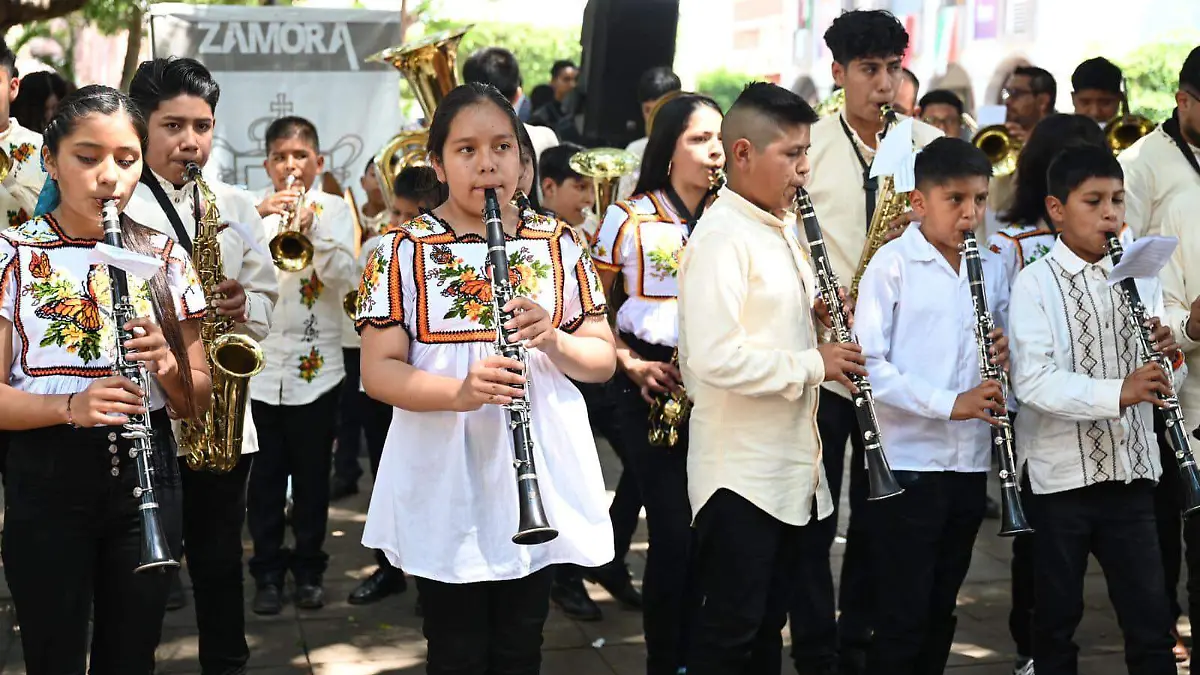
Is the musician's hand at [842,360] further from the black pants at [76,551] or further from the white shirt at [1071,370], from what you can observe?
the black pants at [76,551]

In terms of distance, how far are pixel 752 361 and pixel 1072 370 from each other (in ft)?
4.13

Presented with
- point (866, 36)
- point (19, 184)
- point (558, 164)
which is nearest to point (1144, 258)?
point (866, 36)

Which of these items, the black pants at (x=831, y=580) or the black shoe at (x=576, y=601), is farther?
the black shoe at (x=576, y=601)

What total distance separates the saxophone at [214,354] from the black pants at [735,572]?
1.54 meters

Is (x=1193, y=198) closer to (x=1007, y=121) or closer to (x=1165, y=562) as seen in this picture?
(x=1165, y=562)

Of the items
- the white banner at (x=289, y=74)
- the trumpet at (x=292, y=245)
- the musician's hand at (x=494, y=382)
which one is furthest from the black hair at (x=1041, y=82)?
the musician's hand at (x=494, y=382)

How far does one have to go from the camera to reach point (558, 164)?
6.91 meters

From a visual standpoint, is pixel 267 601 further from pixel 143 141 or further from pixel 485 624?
pixel 143 141

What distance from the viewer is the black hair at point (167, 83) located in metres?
4.33

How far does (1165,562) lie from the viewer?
17.8ft

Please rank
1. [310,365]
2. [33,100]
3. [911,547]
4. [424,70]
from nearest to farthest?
[911,547]
[310,365]
[424,70]
[33,100]

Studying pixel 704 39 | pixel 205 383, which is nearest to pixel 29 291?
pixel 205 383

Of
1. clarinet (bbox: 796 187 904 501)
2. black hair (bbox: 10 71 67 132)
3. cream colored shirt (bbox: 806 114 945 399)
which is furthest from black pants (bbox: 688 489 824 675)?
black hair (bbox: 10 71 67 132)

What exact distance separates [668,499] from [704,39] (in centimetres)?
3341
